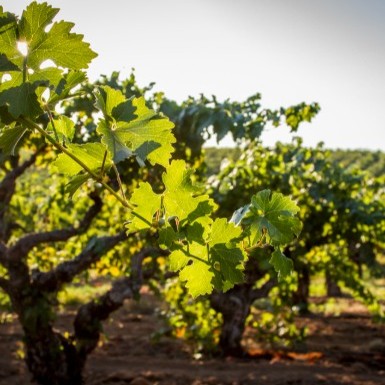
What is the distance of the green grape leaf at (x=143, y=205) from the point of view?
957mm

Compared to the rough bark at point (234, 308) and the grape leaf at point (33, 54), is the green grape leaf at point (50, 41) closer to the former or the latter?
the grape leaf at point (33, 54)

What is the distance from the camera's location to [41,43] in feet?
2.62

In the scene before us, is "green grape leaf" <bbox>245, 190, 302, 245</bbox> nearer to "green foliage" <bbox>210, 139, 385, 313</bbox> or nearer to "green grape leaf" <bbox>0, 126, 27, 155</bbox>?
"green grape leaf" <bbox>0, 126, 27, 155</bbox>

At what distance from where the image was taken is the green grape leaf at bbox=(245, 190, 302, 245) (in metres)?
1.00

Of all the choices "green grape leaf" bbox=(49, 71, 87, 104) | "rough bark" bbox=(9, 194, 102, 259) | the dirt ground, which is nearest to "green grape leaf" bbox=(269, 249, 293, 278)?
"green grape leaf" bbox=(49, 71, 87, 104)

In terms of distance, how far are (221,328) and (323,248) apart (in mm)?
2564

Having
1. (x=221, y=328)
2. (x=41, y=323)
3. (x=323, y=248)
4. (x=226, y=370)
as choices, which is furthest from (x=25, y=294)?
(x=323, y=248)

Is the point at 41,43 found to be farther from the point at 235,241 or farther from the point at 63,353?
the point at 63,353

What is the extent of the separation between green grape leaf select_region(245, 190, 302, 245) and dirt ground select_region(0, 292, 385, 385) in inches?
226

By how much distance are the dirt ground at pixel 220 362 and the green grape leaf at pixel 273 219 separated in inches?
226

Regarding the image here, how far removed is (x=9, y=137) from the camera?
87 cm

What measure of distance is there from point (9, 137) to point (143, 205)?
0.30m

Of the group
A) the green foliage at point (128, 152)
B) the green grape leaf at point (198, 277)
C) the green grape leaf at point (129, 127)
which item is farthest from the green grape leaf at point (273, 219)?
the green grape leaf at point (129, 127)

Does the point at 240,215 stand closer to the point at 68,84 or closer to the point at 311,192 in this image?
the point at 68,84
